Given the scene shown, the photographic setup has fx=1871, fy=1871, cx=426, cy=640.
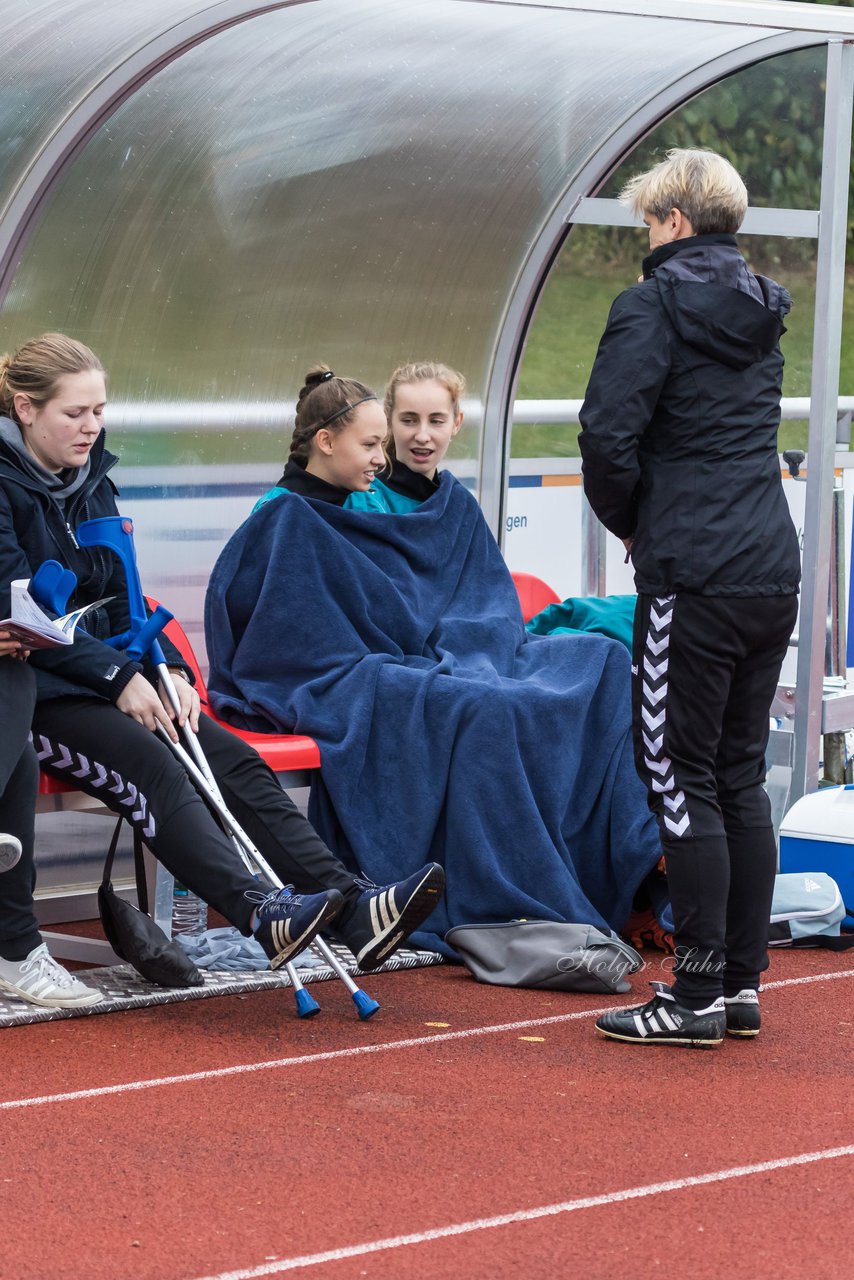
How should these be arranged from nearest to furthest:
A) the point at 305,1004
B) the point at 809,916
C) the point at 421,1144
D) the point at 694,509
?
the point at 421,1144, the point at 694,509, the point at 305,1004, the point at 809,916

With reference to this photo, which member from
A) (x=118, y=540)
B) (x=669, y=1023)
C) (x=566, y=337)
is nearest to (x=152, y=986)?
(x=118, y=540)

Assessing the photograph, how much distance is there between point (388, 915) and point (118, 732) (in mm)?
748

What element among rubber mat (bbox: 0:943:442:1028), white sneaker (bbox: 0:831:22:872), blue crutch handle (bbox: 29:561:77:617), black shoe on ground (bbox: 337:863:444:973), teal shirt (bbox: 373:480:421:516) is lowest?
rubber mat (bbox: 0:943:442:1028)

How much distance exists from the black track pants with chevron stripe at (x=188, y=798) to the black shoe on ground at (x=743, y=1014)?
0.89 m

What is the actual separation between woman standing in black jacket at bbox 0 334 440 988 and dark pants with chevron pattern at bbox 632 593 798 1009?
56cm

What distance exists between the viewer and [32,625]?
3.98 m

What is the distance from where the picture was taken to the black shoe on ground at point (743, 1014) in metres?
4.07

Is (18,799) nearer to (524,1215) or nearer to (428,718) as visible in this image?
(428,718)

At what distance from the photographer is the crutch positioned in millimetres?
4188

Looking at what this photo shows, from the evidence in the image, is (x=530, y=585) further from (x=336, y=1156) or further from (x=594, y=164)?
(x=336, y=1156)

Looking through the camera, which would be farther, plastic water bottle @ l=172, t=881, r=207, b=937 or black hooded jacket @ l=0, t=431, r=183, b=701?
plastic water bottle @ l=172, t=881, r=207, b=937

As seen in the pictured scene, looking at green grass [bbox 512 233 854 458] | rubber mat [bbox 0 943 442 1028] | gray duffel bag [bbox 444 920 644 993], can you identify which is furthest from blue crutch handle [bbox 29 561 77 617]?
green grass [bbox 512 233 854 458]

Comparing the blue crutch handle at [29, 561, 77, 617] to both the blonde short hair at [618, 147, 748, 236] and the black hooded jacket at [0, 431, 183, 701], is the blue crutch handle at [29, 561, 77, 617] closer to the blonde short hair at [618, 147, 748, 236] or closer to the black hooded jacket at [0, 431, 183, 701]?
the black hooded jacket at [0, 431, 183, 701]

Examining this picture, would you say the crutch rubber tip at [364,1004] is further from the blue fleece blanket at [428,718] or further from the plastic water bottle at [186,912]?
the plastic water bottle at [186,912]
